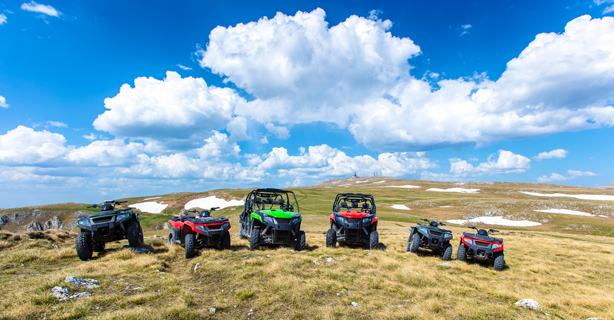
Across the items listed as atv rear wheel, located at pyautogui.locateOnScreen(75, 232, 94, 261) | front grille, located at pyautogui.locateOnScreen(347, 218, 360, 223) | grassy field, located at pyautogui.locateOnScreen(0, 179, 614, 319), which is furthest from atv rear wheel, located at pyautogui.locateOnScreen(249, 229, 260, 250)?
atv rear wheel, located at pyautogui.locateOnScreen(75, 232, 94, 261)

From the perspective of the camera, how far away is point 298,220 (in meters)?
12.9

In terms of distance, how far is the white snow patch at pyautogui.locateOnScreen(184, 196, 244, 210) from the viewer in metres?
55.8

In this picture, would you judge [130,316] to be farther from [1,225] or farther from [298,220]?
[1,225]

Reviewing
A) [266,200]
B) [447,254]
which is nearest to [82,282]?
[266,200]

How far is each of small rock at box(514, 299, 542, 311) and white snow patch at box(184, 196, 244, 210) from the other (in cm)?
5122

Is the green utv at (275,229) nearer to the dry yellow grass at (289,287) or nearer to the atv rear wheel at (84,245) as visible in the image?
the dry yellow grass at (289,287)

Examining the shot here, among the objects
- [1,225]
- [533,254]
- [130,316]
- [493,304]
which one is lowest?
[1,225]

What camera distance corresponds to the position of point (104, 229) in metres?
11.0

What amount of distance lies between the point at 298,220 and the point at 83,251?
8.50 metres

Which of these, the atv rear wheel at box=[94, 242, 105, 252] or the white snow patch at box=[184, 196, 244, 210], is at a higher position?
the atv rear wheel at box=[94, 242, 105, 252]

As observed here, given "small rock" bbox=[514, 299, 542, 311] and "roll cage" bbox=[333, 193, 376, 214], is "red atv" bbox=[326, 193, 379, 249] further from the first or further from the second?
"small rock" bbox=[514, 299, 542, 311]

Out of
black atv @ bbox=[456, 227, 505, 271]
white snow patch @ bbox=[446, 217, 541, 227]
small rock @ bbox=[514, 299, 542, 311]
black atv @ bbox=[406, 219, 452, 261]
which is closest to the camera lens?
small rock @ bbox=[514, 299, 542, 311]

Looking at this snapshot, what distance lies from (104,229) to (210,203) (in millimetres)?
50770

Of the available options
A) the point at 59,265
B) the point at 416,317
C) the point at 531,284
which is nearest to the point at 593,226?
the point at 531,284
